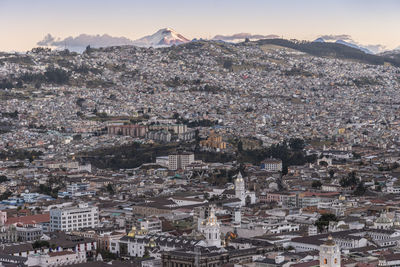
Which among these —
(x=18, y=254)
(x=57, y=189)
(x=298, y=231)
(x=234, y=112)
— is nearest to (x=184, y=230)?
(x=298, y=231)

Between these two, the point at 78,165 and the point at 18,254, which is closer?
the point at 18,254

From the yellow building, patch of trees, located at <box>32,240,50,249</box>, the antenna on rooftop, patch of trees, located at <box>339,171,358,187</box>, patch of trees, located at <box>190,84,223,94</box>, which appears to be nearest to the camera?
the antenna on rooftop

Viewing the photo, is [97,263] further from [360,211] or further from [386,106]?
[386,106]

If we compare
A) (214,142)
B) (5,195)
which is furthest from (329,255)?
(214,142)

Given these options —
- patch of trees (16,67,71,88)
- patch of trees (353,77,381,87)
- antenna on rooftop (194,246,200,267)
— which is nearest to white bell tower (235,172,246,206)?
antenna on rooftop (194,246,200,267)

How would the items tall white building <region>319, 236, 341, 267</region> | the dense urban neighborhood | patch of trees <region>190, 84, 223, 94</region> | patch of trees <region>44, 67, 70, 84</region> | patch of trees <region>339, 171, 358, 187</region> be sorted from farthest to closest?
patch of trees <region>190, 84, 223, 94</region>
patch of trees <region>44, 67, 70, 84</region>
patch of trees <region>339, 171, 358, 187</region>
the dense urban neighborhood
tall white building <region>319, 236, 341, 267</region>

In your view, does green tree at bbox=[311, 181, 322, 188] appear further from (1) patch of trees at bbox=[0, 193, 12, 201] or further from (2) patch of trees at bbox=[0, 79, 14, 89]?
(2) patch of trees at bbox=[0, 79, 14, 89]
